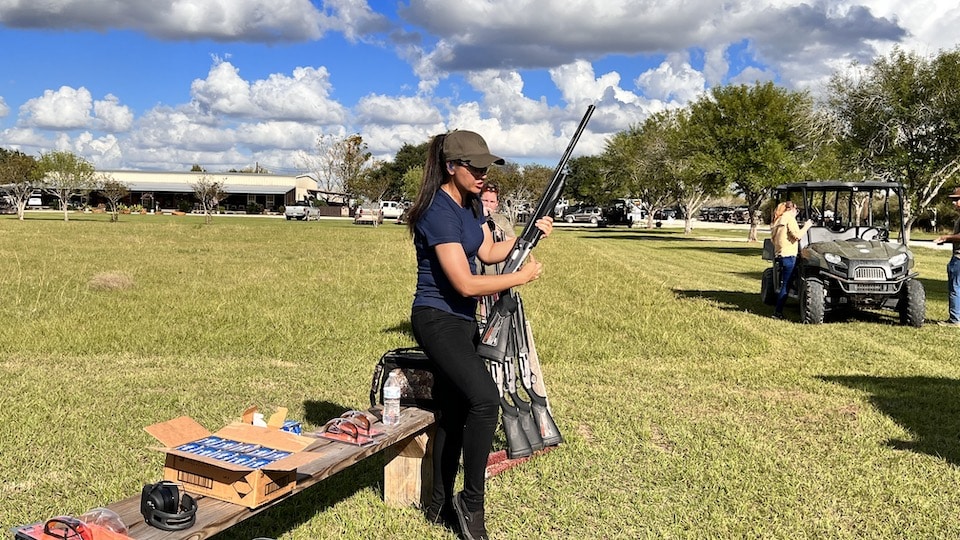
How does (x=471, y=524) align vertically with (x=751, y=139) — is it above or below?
below

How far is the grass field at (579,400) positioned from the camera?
15.8 feet

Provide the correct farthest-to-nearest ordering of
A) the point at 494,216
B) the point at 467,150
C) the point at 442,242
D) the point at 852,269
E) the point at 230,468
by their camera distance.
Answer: the point at 852,269 < the point at 494,216 < the point at 467,150 < the point at 442,242 < the point at 230,468

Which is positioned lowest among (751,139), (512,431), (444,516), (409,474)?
(444,516)

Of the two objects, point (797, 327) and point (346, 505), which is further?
point (797, 327)

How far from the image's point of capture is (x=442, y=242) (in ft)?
12.9

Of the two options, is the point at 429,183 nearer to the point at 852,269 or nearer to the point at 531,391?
the point at 531,391

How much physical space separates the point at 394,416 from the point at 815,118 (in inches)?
1233

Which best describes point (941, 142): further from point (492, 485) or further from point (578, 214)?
point (578, 214)

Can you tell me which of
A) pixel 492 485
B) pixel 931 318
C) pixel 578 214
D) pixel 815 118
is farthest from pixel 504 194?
pixel 492 485

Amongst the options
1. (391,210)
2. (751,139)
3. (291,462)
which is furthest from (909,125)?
(391,210)

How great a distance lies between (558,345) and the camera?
980 cm

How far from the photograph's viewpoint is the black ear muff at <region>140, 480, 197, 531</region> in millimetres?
3000

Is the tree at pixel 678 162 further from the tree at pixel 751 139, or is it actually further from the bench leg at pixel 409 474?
the bench leg at pixel 409 474

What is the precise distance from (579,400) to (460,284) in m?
3.69
